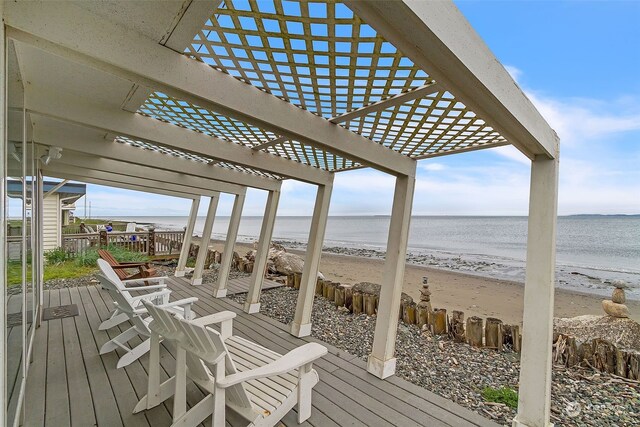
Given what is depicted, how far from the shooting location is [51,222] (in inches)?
356

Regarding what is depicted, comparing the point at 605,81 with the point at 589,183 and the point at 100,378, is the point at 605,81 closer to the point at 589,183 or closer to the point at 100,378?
the point at 589,183

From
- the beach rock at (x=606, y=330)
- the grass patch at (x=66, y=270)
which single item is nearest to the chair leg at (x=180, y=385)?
the beach rock at (x=606, y=330)

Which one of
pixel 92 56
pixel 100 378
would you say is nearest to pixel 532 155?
pixel 92 56

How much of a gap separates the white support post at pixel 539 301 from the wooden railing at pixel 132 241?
10050mm

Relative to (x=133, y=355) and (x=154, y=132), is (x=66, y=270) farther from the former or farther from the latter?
(x=154, y=132)

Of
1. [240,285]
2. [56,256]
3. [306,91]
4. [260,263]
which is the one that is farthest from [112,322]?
[56,256]

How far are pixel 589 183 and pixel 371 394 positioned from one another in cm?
2233

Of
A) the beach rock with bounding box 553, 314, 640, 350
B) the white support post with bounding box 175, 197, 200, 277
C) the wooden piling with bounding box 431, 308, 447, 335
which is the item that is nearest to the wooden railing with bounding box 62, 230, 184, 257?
the white support post with bounding box 175, 197, 200, 277

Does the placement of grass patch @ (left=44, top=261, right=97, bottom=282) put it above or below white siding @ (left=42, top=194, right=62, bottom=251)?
below

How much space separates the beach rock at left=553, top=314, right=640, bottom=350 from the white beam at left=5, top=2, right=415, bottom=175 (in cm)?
403

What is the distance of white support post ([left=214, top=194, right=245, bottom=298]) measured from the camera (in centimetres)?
548

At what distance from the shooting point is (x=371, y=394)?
2486 millimetres

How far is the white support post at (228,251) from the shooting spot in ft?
18.0

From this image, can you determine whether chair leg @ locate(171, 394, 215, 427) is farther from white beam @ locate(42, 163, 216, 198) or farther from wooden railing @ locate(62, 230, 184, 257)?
wooden railing @ locate(62, 230, 184, 257)
